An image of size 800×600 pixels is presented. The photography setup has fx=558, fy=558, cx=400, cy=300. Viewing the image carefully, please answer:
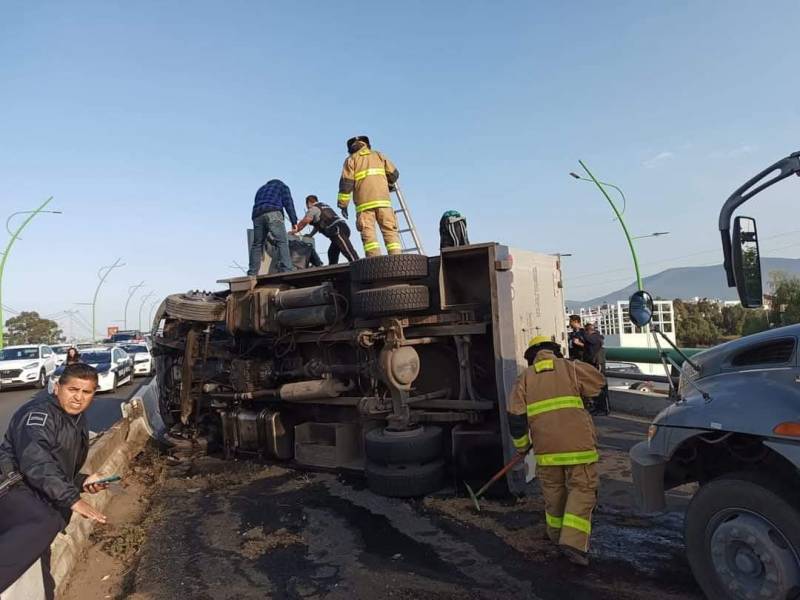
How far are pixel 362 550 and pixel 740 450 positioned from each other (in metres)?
2.79

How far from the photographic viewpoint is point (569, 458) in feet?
13.2

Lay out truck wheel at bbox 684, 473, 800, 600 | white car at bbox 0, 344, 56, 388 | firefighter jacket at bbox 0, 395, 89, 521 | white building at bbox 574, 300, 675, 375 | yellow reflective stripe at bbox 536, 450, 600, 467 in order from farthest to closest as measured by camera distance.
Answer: white car at bbox 0, 344, 56, 388 → white building at bbox 574, 300, 675, 375 → yellow reflective stripe at bbox 536, 450, 600, 467 → firefighter jacket at bbox 0, 395, 89, 521 → truck wheel at bbox 684, 473, 800, 600

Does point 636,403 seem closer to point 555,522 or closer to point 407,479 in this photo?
point 407,479

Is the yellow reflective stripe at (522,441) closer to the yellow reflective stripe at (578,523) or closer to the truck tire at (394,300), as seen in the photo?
the yellow reflective stripe at (578,523)

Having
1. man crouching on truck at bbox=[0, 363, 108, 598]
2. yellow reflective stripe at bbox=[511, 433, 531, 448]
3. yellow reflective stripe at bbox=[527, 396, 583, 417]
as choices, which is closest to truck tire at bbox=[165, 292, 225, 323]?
man crouching on truck at bbox=[0, 363, 108, 598]

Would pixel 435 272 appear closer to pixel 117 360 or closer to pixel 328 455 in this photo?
pixel 328 455

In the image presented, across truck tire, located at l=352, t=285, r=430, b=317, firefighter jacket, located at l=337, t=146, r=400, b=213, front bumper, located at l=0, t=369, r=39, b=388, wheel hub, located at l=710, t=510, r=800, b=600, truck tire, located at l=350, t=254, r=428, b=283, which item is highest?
firefighter jacket, located at l=337, t=146, r=400, b=213

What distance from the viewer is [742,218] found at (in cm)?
326

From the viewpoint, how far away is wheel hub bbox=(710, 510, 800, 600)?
272cm

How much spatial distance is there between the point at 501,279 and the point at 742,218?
8.32ft

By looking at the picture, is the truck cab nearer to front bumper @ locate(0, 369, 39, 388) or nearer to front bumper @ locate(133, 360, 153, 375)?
front bumper @ locate(0, 369, 39, 388)

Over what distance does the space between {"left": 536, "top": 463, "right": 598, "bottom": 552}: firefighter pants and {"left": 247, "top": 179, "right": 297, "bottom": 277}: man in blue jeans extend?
16.2ft

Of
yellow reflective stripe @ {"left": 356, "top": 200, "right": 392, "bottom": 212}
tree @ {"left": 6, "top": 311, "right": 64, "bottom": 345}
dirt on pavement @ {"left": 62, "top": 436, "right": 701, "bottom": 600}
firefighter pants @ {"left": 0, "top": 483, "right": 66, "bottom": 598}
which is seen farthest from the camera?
tree @ {"left": 6, "top": 311, "right": 64, "bottom": 345}

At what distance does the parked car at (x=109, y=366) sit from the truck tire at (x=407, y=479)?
568 inches
